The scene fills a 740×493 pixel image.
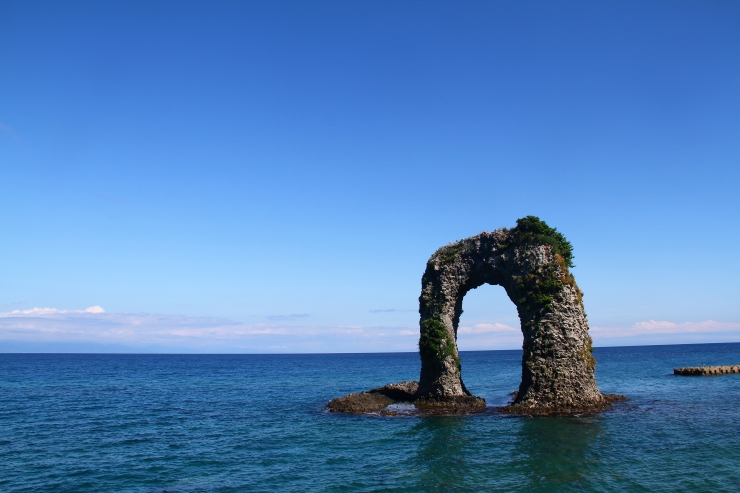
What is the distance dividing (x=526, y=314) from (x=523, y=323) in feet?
3.66

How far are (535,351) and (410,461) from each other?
17.2m

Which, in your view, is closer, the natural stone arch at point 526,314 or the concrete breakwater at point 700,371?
the natural stone arch at point 526,314

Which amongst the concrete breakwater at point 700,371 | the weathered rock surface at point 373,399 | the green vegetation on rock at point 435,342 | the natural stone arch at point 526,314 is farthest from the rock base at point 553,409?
the concrete breakwater at point 700,371

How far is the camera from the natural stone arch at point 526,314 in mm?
37406

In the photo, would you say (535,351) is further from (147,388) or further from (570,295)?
(147,388)

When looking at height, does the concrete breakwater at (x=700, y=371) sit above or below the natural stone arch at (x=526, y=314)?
below

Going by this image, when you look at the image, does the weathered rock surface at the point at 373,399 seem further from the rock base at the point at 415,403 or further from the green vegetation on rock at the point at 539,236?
the green vegetation on rock at the point at 539,236

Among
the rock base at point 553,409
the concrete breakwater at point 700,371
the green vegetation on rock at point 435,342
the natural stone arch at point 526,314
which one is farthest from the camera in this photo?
the concrete breakwater at point 700,371

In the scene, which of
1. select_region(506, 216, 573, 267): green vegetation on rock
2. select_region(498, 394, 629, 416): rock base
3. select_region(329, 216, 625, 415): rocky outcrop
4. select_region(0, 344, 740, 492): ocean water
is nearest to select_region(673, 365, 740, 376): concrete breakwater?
select_region(0, 344, 740, 492): ocean water

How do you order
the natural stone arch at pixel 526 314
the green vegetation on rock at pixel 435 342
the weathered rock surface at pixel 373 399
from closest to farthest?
the natural stone arch at pixel 526 314
the weathered rock surface at pixel 373 399
the green vegetation on rock at pixel 435 342

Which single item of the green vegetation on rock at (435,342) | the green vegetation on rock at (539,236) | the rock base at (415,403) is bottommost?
the rock base at (415,403)

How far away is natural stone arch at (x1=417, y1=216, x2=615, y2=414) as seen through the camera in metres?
37.4

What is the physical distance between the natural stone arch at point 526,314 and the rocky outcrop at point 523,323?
7 cm

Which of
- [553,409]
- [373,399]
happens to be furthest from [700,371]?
[373,399]
